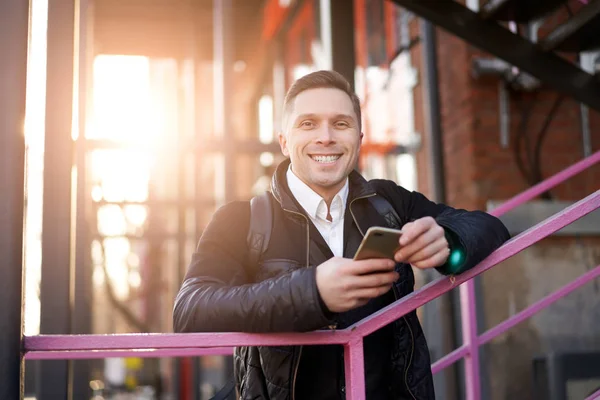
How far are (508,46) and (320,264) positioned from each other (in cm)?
245

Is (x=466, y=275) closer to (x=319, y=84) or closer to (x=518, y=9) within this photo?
(x=319, y=84)

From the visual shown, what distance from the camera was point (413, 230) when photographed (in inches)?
64.2

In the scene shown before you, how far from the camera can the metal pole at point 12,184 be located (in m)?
1.64

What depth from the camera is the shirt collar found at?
2.08 m

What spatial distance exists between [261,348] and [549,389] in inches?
113

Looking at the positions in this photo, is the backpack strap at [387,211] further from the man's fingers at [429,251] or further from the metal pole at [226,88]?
the metal pole at [226,88]

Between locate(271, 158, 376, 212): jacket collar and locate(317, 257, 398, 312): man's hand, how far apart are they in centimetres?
44

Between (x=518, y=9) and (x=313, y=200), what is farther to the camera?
(x=518, y=9)

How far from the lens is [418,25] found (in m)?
6.12

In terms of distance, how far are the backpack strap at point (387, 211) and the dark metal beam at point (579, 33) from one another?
1.69m

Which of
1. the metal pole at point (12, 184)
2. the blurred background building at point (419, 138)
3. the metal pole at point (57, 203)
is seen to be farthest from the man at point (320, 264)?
the metal pole at point (57, 203)

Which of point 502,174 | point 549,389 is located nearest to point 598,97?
point 502,174

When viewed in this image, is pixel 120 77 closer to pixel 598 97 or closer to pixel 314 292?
pixel 598 97

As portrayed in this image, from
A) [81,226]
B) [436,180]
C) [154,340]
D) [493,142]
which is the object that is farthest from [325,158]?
[493,142]
